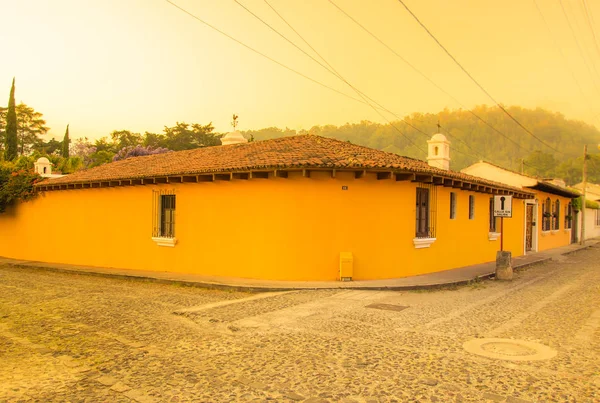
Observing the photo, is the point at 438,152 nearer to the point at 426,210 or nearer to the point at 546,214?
the point at 426,210

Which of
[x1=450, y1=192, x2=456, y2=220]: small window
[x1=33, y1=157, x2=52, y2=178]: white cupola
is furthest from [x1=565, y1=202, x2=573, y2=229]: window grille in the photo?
[x1=33, y1=157, x2=52, y2=178]: white cupola

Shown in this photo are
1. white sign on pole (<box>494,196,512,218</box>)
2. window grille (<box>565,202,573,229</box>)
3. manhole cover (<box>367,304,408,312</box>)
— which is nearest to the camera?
manhole cover (<box>367,304,408,312</box>)

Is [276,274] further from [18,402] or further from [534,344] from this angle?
[18,402]

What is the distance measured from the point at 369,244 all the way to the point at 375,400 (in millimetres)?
8131

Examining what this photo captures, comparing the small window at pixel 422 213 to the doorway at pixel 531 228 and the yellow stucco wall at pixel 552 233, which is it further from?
the yellow stucco wall at pixel 552 233

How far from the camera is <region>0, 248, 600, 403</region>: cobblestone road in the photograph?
4676 millimetres

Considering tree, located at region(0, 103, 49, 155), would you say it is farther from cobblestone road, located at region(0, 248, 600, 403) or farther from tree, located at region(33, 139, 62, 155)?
cobblestone road, located at region(0, 248, 600, 403)

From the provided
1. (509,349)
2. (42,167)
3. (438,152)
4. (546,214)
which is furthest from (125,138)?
(509,349)

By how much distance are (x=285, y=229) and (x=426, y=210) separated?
181 inches

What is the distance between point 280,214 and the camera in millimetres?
12367

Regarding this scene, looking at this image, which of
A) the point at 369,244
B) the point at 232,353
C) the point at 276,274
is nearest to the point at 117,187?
the point at 276,274

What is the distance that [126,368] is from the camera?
5.38m

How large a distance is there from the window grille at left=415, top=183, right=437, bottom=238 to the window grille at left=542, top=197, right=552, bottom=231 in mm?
14281

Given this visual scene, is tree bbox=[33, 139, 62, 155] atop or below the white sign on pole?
atop
